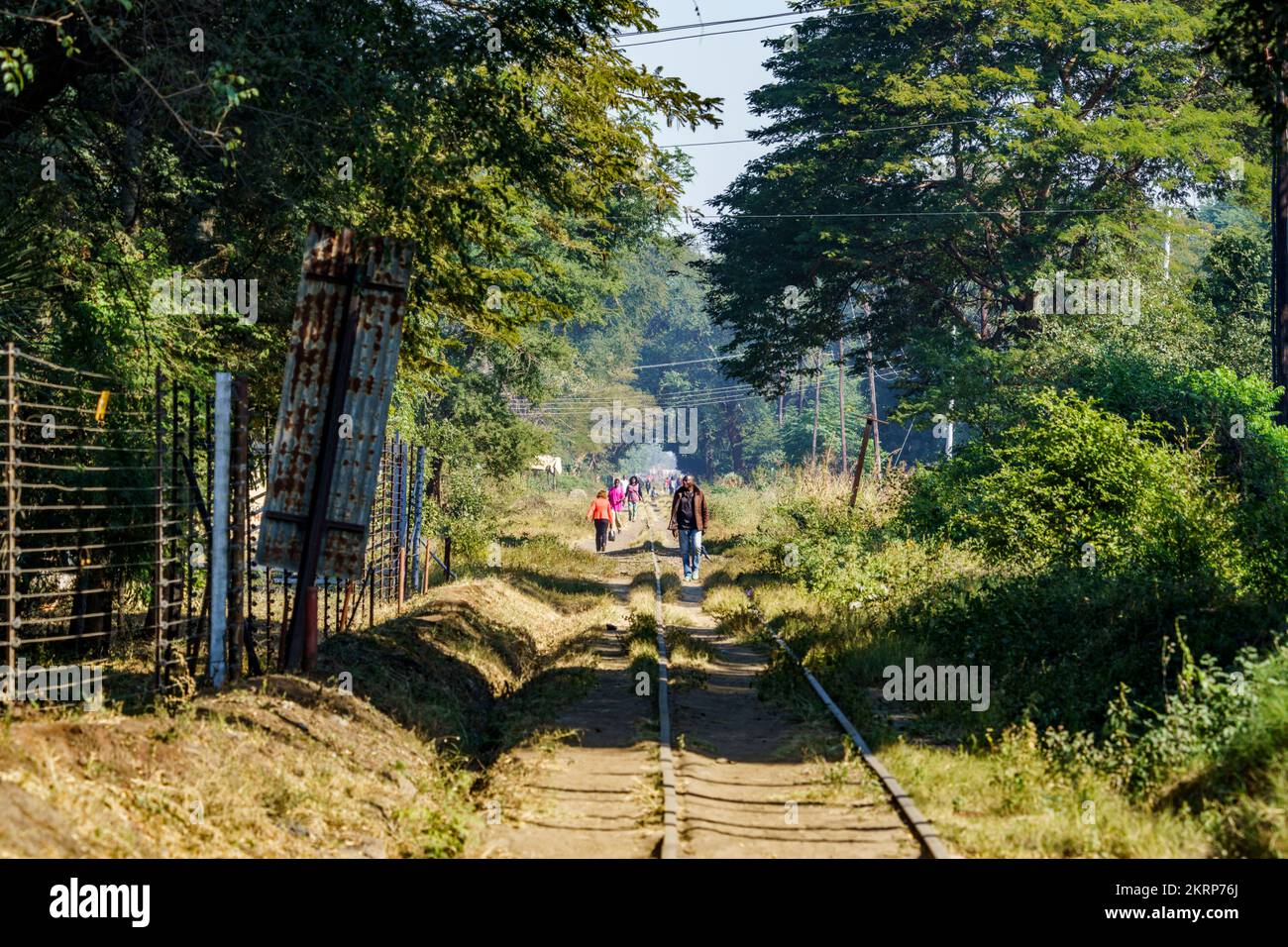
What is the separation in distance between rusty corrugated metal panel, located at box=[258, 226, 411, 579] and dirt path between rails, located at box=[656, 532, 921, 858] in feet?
11.7

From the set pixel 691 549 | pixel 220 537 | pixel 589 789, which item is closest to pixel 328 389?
pixel 220 537

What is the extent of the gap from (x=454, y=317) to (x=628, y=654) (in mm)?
5099

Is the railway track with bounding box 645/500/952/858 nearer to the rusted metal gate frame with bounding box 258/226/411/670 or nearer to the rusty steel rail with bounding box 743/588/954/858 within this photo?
the rusty steel rail with bounding box 743/588/954/858

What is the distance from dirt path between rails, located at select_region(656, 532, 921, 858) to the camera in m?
8.10

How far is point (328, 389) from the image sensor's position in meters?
11.2

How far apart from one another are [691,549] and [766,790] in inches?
689

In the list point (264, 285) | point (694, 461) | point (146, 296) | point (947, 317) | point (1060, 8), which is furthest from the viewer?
point (694, 461)

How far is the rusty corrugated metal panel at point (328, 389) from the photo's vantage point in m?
11.2

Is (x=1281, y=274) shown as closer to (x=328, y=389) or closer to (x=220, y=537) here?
(x=328, y=389)

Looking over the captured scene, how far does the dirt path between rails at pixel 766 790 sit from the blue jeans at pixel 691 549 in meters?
12.2

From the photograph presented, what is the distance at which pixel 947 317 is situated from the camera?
38469 mm

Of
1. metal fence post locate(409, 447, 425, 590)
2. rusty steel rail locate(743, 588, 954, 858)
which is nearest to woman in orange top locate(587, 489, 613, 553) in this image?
metal fence post locate(409, 447, 425, 590)
